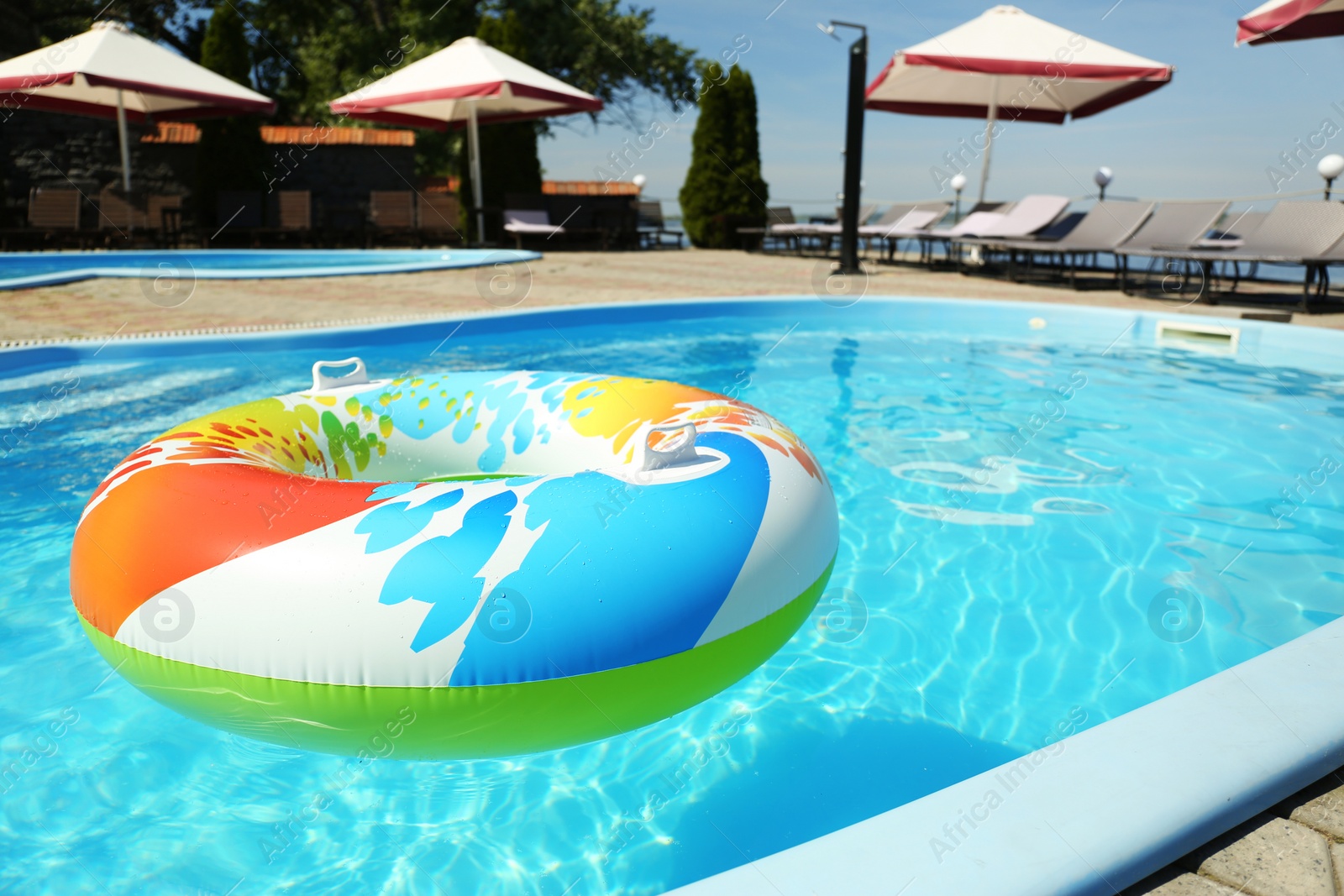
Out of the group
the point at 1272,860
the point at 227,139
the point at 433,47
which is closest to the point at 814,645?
the point at 1272,860

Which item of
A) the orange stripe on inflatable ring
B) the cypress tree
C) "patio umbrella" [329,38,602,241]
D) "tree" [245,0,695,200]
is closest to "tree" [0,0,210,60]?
"tree" [245,0,695,200]

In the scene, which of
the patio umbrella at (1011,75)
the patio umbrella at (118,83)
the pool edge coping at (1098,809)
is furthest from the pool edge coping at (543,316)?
the patio umbrella at (118,83)

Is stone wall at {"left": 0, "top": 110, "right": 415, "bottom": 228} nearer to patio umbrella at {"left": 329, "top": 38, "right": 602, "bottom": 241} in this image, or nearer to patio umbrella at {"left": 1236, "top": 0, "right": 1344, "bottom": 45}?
patio umbrella at {"left": 329, "top": 38, "right": 602, "bottom": 241}

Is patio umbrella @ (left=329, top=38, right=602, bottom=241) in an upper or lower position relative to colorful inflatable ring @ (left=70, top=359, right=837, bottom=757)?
upper

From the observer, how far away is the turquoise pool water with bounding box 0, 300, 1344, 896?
6.21 ft

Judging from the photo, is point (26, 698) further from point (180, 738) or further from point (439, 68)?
point (439, 68)

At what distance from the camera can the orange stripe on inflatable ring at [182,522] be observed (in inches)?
70.0

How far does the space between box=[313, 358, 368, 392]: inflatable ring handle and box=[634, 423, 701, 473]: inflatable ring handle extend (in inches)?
54.7

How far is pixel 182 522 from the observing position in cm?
183

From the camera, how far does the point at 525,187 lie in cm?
1695

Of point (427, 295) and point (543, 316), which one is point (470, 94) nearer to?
point (427, 295)

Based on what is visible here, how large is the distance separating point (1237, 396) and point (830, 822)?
17.3 ft

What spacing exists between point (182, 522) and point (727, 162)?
625 inches

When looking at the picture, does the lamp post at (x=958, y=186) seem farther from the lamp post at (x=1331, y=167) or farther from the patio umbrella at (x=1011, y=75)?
the lamp post at (x=1331, y=167)
